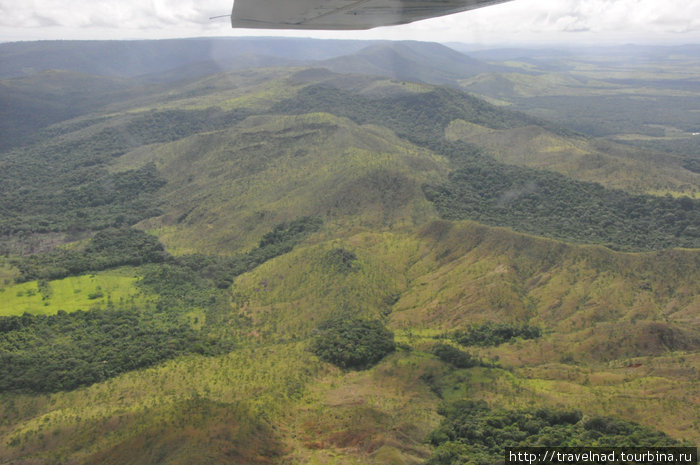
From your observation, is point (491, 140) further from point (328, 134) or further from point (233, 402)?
point (233, 402)

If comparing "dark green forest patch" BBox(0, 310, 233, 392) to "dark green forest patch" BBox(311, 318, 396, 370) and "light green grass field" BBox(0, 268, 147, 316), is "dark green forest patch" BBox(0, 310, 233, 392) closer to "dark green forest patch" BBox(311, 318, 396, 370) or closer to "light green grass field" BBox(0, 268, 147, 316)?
"light green grass field" BBox(0, 268, 147, 316)

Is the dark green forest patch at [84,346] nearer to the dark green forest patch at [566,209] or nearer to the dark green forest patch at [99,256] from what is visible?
the dark green forest patch at [99,256]

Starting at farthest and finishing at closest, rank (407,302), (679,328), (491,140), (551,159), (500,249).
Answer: (491,140)
(551,159)
(500,249)
(407,302)
(679,328)

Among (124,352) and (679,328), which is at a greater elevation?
(679,328)

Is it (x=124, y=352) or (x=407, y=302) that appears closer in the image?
(x=124, y=352)

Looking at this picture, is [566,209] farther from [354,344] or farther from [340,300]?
[354,344]

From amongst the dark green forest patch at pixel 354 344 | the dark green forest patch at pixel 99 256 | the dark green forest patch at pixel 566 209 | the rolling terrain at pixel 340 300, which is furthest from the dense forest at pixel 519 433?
the dark green forest patch at pixel 99 256

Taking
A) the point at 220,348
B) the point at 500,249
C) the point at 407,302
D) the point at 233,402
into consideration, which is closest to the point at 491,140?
the point at 500,249

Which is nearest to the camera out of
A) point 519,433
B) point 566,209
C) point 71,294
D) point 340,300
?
point 519,433

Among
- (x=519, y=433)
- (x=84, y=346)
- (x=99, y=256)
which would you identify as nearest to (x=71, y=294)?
(x=99, y=256)
